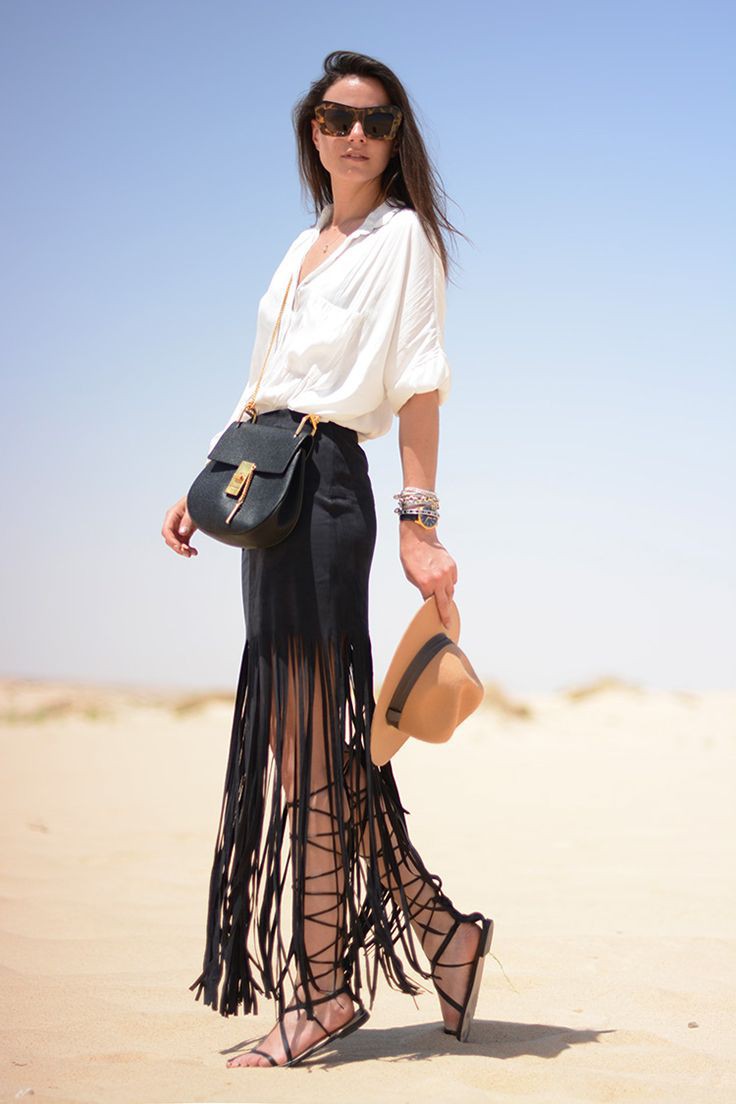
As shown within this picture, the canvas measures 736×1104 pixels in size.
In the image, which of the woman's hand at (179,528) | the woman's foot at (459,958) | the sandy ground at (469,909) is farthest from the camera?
the woman's hand at (179,528)

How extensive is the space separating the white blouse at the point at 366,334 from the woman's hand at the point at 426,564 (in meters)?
0.25

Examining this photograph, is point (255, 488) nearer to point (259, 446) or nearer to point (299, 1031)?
point (259, 446)

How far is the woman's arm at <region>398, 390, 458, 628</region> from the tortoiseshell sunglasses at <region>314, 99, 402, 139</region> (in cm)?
56

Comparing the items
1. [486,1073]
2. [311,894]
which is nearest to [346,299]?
[311,894]

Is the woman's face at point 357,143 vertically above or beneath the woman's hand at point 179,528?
above

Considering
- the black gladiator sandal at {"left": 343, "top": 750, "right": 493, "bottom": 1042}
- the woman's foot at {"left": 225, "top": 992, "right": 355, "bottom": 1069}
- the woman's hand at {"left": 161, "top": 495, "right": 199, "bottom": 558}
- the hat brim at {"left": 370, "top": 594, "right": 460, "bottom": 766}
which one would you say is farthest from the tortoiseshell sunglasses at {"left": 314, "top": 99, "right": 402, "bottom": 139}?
the woman's foot at {"left": 225, "top": 992, "right": 355, "bottom": 1069}

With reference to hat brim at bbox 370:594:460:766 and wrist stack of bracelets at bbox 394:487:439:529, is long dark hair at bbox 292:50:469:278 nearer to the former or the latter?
wrist stack of bracelets at bbox 394:487:439:529

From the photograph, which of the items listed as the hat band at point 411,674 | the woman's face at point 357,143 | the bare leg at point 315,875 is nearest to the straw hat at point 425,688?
the hat band at point 411,674

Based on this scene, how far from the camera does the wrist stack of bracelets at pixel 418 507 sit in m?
2.21

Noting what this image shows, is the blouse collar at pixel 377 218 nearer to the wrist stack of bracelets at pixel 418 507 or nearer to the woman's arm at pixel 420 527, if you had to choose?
the woman's arm at pixel 420 527

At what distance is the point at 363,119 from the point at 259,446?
0.71 m

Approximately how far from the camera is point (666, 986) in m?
2.85

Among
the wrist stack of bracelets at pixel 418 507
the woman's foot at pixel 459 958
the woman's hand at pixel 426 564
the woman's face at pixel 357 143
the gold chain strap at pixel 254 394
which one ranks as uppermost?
the woman's face at pixel 357 143

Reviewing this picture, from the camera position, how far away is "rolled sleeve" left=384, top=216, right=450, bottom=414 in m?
2.23
